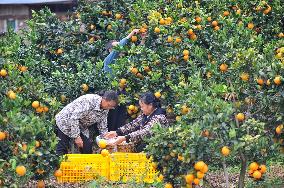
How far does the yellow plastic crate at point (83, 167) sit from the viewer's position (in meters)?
6.15

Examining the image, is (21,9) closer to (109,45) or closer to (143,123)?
(109,45)

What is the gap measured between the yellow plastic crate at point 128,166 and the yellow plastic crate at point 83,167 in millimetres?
70

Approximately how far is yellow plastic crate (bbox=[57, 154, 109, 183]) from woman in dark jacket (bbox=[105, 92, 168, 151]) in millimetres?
388

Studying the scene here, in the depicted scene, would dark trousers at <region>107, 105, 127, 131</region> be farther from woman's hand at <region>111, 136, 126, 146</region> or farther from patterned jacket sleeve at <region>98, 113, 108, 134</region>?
woman's hand at <region>111, 136, 126, 146</region>

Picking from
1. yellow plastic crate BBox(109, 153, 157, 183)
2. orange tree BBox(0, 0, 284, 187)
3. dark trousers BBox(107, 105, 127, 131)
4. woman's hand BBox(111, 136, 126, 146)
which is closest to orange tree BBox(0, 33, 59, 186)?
orange tree BBox(0, 0, 284, 187)

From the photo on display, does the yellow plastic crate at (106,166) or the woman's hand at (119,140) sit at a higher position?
the woman's hand at (119,140)

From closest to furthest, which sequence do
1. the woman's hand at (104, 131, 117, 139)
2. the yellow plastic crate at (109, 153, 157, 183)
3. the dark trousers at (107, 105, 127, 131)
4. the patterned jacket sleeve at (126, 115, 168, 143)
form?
the yellow plastic crate at (109, 153, 157, 183) < the patterned jacket sleeve at (126, 115, 168, 143) < the woman's hand at (104, 131, 117, 139) < the dark trousers at (107, 105, 127, 131)

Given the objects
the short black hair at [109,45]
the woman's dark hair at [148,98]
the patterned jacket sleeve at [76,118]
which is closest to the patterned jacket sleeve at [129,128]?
the woman's dark hair at [148,98]

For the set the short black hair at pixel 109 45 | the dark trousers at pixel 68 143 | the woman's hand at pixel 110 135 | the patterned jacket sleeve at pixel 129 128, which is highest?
the short black hair at pixel 109 45

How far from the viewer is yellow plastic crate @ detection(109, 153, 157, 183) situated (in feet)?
20.1

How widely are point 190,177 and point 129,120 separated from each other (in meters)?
2.94

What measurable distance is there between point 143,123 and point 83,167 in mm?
929

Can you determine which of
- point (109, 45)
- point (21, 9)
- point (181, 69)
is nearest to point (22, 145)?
point (181, 69)

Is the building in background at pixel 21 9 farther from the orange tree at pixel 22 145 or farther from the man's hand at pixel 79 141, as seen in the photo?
the orange tree at pixel 22 145
